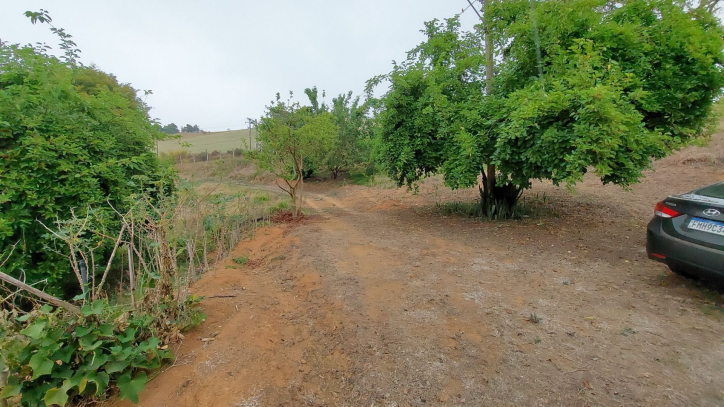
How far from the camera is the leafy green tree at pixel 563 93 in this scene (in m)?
4.96

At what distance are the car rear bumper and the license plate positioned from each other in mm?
164

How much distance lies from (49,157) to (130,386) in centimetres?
395

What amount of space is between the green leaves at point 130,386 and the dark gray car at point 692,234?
4894 millimetres

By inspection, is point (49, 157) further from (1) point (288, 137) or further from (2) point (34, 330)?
(1) point (288, 137)

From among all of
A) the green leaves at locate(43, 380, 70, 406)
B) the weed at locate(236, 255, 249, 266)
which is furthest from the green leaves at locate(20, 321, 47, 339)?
the weed at locate(236, 255, 249, 266)

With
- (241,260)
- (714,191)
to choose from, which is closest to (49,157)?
(241,260)

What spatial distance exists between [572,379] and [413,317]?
138 cm

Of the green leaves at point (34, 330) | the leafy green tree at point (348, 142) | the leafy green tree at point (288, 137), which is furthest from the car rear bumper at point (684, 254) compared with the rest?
the leafy green tree at point (348, 142)

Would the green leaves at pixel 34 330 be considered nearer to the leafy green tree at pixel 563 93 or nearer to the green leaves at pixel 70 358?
the green leaves at pixel 70 358

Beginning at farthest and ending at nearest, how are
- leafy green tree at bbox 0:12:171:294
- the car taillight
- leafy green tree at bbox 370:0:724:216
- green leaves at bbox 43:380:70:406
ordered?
leafy green tree at bbox 370:0:724:216 → leafy green tree at bbox 0:12:171:294 → the car taillight → green leaves at bbox 43:380:70:406

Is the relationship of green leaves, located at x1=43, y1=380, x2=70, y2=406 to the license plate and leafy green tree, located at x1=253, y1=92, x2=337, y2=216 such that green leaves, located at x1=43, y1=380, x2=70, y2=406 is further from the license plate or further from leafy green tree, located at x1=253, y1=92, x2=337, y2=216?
leafy green tree, located at x1=253, y1=92, x2=337, y2=216

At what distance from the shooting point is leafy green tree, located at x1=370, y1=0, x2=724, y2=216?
16.3ft

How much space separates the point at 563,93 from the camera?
502cm

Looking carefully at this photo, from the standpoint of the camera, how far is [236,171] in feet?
81.1
